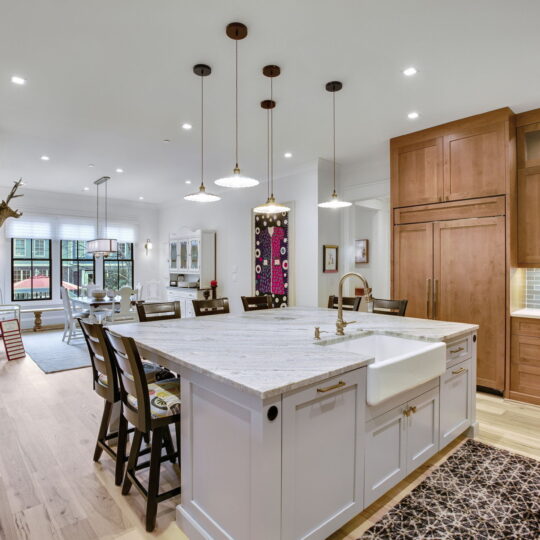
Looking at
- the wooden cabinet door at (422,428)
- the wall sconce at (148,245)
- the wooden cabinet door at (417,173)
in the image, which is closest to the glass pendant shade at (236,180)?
the wooden cabinet door at (422,428)

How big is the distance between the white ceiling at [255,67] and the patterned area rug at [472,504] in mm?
2874

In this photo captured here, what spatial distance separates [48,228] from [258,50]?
6.82 m

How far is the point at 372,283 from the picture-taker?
596 centimetres

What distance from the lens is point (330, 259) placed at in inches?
209

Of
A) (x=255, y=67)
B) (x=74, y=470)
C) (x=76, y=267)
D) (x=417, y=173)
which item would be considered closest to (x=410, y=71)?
(x=255, y=67)

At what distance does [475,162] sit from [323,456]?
3.45 m

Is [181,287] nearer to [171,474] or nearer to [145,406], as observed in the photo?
[171,474]

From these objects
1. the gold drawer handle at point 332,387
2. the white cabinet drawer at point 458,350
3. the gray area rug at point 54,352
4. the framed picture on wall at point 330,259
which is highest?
the framed picture on wall at point 330,259

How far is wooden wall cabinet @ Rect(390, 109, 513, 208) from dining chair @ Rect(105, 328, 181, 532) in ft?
11.3

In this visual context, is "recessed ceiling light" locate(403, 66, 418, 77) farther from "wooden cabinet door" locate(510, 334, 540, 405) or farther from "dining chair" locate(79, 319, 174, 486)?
"dining chair" locate(79, 319, 174, 486)

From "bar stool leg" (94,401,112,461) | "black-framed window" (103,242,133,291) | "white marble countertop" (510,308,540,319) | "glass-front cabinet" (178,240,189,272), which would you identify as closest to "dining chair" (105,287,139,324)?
"glass-front cabinet" (178,240,189,272)

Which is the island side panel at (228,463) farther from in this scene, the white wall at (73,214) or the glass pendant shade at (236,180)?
the white wall at (73,214)

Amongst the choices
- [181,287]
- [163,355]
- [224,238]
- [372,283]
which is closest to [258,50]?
[163,355]

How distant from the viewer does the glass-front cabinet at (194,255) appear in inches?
290
